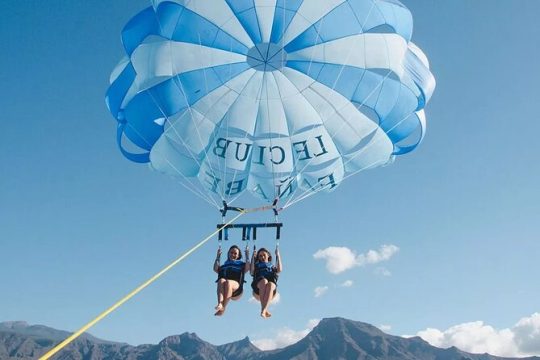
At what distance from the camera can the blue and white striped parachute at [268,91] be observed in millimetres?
11438

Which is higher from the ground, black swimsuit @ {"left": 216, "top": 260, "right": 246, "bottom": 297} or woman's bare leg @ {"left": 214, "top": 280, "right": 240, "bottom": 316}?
black swimsuit @ {"left": 216, "top": 260, "right": 246, "bottom": 297}

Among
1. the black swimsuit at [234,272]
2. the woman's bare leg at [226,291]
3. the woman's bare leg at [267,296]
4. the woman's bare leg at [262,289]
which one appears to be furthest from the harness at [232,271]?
the woman's bare leg at [267,296]

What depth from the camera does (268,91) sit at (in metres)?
12.6

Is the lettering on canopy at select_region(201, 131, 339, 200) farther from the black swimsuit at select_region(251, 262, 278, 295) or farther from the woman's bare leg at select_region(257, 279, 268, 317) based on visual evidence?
the woman's bare leg at select_region(257, 279, 268, 317)

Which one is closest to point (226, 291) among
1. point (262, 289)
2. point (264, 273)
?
point (262, 289)

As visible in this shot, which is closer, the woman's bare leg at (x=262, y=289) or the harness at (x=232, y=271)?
the woman's bare leg at (x=262, y=289)

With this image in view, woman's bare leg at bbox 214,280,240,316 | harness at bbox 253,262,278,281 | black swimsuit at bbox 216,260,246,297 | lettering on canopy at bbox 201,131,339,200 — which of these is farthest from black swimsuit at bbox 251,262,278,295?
lettering on canopy at bbox 201,131,339,200

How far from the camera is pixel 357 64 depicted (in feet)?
39.1

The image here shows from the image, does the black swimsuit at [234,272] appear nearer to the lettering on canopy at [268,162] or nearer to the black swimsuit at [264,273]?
the black swimsuit at [264,273]

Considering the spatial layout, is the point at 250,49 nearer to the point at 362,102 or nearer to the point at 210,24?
the point at 210,24

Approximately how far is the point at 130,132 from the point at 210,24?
361 centimetres

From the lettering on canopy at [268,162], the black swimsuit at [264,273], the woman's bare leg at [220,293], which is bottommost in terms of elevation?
the woman's bare leg at [220,293]

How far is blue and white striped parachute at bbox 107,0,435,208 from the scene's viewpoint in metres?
11.4

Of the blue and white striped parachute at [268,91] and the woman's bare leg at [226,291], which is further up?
the blue and white striped parachute at [268,91]
